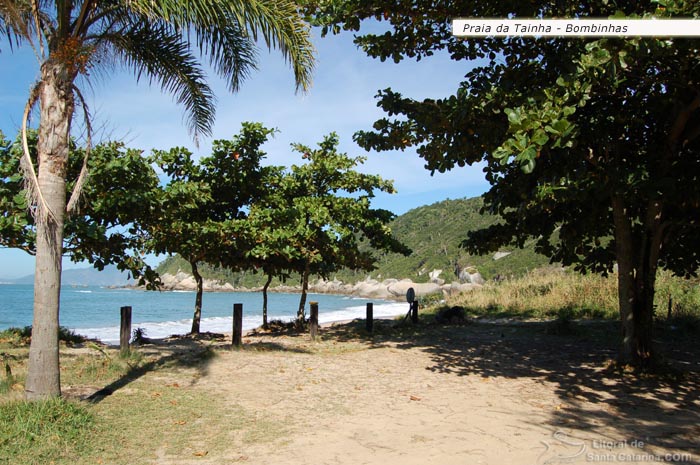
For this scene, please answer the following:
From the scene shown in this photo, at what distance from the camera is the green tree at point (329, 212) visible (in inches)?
467

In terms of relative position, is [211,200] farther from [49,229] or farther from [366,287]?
[366,287]

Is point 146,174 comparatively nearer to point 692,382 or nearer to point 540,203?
point 540,203

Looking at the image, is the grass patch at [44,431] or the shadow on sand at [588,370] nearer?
the grass patch at [44,431]

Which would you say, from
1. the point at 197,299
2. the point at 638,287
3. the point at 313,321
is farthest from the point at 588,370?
the point at 197,299

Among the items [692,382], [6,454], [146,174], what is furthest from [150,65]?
[692,382]

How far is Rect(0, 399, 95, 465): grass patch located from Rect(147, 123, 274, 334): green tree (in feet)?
18.8

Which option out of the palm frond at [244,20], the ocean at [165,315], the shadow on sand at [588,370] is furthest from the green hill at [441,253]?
the palm frond at [244,20]

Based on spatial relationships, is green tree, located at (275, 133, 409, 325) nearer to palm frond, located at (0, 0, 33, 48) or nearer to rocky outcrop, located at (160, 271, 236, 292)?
palm frond, located at (0, 0, 33, 48)

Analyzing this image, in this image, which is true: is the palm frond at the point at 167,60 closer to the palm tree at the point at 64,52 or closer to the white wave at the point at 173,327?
the palm tree at the point at 64,52

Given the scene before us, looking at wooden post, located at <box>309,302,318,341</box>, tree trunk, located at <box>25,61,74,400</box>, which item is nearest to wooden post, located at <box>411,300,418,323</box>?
wooden post, located at <box>309,302,318,341</box>

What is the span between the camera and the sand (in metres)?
4.42

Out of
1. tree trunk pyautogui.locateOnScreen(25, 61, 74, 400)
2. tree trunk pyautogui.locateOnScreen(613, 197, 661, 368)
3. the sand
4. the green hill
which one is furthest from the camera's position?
the green hill

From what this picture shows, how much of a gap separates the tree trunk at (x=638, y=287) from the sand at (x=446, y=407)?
55 centimetres

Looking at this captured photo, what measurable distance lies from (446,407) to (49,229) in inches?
195
